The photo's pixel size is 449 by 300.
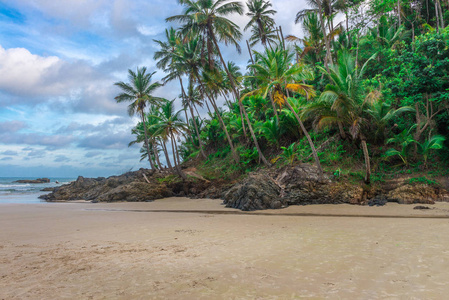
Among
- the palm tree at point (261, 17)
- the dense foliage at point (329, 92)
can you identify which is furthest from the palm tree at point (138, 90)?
the palm tree at point (261, 17)

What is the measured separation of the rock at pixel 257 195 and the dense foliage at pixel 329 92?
8.82 ft

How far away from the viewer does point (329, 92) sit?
1218cm

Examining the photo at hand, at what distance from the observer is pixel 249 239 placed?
6355 mm

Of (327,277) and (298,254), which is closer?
(327,277)

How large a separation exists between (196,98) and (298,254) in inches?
1060

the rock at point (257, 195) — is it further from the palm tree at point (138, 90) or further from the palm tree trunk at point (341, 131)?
the palm tree at point (138, 90)

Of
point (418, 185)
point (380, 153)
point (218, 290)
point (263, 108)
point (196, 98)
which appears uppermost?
point (196, 98)

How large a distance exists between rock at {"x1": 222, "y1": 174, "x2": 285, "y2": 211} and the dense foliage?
2688mm

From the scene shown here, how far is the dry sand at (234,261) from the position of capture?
3549mm

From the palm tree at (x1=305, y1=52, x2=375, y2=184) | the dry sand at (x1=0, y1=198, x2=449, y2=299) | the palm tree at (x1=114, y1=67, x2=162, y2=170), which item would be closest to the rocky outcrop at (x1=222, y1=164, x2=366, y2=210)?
the palm tree at (x1=305, y1=52, x2=375, y2=184)

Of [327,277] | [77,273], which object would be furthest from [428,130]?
[77,273]

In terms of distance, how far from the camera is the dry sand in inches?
140

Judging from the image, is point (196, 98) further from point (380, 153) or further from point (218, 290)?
point (218, 290)

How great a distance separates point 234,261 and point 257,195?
7.20 meters
